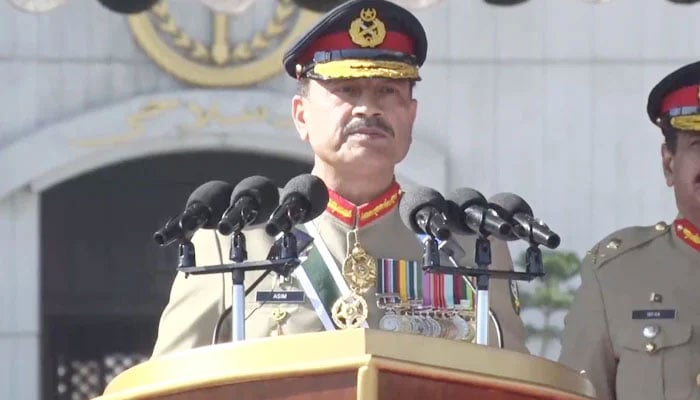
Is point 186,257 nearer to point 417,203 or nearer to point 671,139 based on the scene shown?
point 417,203

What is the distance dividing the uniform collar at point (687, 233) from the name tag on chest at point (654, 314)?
170 mm

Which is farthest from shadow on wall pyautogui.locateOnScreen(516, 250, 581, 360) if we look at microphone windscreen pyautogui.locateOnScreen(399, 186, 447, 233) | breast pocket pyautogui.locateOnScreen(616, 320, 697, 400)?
microphone windscreen pyautogui.locateOnScreen(399, 186, 447, 233)

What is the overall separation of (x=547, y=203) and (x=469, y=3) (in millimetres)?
800

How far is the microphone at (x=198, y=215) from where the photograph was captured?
499 centimetres

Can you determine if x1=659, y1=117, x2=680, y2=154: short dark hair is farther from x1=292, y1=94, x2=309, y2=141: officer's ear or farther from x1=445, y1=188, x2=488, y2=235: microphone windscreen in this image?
x1=445, y1=188, x2=488, y2=235: microphone windscreen

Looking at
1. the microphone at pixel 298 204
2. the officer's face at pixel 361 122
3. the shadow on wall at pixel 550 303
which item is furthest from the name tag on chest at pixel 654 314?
the shadow on wall at pixel 550 303

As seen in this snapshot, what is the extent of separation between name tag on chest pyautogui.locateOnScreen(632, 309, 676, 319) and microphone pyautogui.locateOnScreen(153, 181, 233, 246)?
1.71 meters

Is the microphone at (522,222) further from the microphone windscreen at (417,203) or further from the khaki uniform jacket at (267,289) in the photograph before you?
the khaki uniform jacket at (267,289)

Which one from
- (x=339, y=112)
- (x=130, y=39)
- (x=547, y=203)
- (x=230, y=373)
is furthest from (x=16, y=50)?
(x=230, y=373)

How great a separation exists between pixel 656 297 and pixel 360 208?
1.09 meters

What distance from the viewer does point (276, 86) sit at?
10.0m

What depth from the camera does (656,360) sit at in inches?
255

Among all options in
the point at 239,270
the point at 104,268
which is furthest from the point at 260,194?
the point at 104,268

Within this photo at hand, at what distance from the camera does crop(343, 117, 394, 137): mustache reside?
5.62 metres
